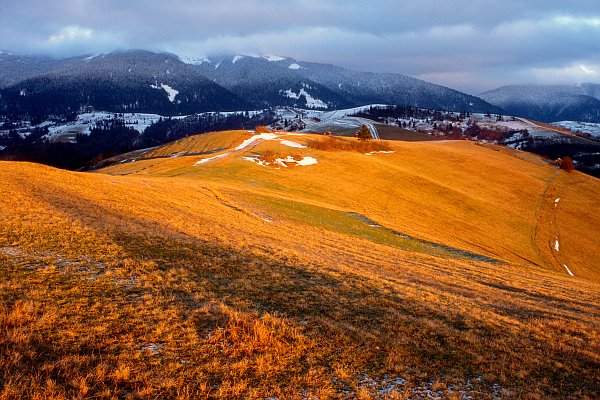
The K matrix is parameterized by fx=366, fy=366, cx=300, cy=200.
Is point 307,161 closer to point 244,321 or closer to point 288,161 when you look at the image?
point 288,161

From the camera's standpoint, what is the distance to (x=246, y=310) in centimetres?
→ 1224

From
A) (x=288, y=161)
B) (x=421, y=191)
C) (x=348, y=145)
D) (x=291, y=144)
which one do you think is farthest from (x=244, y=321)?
(x=348, y=145)

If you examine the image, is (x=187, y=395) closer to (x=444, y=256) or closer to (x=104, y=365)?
(x=104, y=365)

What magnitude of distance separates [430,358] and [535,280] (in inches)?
861

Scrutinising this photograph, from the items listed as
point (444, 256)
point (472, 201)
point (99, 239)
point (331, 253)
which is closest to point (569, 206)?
point (472, 201)

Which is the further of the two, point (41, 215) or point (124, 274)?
point (41, 215)

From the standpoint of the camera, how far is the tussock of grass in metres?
100

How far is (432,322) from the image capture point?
12.9 metres

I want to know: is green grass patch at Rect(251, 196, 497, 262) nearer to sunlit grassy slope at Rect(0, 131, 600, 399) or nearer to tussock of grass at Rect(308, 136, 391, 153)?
sunlit grassy slope at Rect(0, 131, 600, 399)

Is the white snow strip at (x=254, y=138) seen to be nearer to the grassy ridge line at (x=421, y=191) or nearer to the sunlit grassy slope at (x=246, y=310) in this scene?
the grassy ridge line at (x=421, y=191)

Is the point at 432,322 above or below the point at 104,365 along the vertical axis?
below

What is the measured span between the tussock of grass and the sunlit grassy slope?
65.7m

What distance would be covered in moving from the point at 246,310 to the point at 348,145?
97639 millimetres

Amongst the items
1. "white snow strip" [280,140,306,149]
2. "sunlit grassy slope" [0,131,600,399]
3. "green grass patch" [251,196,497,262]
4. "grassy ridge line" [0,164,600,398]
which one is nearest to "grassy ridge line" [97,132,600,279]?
"green grass patch" [251,196,497,262]
